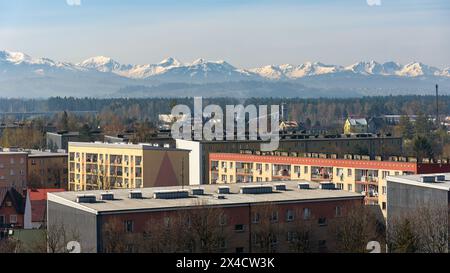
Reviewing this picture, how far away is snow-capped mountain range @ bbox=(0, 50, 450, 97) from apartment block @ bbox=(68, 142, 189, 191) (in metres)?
43.5

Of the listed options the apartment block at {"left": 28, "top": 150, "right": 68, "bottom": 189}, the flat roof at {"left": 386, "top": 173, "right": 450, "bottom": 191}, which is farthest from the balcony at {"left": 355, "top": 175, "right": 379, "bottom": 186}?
the apartment block at {"left": 28, "top": 150, "right": 68, "bottom": 189}

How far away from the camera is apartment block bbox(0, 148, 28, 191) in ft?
42.0

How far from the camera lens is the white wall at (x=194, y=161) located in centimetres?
1197

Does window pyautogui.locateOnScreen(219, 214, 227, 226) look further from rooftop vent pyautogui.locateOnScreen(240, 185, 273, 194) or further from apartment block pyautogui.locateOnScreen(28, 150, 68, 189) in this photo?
apartment block pyautogui.locateOnScreen(28, 150, 68, 189)

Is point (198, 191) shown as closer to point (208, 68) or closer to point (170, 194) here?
point (170, 194)

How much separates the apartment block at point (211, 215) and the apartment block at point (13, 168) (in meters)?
6.58

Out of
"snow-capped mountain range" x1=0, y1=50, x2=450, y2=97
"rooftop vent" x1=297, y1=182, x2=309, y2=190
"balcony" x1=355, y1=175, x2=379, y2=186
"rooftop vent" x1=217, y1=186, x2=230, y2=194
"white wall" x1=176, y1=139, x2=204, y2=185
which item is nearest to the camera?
"rooftop vent" x1=217, y1=186, x2=230, y2=194

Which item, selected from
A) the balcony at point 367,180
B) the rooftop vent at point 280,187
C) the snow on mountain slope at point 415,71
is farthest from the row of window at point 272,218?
the snow on mountain slope at point 415,71

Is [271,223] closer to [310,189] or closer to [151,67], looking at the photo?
[310,189]

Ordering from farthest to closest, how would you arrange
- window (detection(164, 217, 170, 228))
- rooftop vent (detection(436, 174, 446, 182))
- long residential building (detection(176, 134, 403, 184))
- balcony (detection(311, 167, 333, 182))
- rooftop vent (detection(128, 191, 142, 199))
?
long residential building (detection(176, 134, 403, 184))
balcony (detection(311, 167, 333, 182))
rooftop vent (detection(436, 174, 446, 182))
rooftop vent (detection(128, 191, 142, 199))
window (detection(164, 217, 170, 228))

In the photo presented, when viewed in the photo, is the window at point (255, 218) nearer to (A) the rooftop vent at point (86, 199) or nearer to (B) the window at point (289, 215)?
(B) the window at point (289, 215)

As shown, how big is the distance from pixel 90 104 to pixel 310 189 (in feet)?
135

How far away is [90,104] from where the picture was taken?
47094 mm

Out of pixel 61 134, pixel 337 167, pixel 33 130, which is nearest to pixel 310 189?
pixel 337 167
